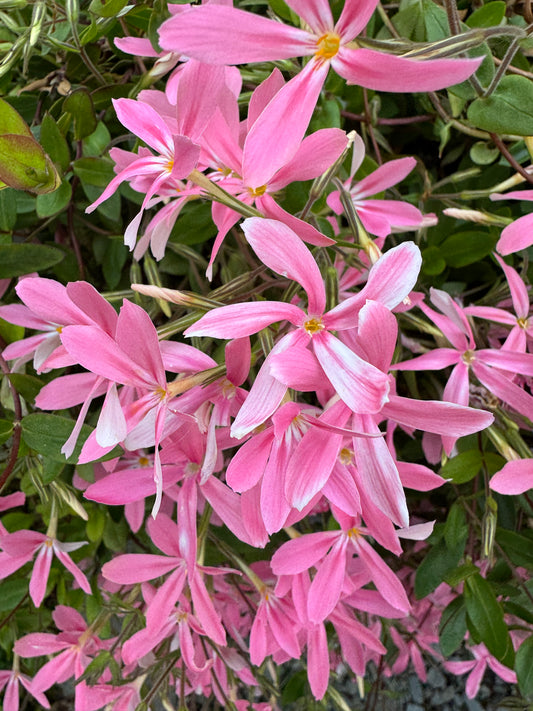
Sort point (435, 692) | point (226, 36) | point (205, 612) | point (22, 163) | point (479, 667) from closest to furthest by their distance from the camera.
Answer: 1. point (226, 36)
2. point (22, 163)
3. point (205, 612)
4. point (479, 667)
5. point (435, 692)

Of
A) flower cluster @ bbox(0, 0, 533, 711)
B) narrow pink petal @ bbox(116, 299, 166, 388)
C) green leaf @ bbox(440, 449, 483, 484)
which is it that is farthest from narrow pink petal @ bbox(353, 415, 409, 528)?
green leaf @ bbox(440, 449, 483, 484)

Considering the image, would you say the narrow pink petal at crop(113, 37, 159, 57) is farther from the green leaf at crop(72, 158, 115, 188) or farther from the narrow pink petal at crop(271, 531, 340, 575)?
the narrow pink petal at crop(271, 531, 340, 575)

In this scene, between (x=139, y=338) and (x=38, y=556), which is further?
(x=38, y=556)

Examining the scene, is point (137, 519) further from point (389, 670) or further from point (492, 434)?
point (389, 670)

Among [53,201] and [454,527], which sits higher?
[53,201]

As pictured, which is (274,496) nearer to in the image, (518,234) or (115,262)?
(518,234)

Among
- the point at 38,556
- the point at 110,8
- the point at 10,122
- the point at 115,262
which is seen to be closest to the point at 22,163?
the point at 10,122

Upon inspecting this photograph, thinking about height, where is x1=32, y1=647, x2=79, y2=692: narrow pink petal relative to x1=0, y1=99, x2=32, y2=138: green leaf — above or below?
below
